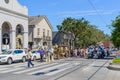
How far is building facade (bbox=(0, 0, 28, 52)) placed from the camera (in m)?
44.0

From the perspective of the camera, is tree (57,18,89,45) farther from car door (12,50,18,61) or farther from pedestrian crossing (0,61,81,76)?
pedestrian crossing (0,61,81,76)

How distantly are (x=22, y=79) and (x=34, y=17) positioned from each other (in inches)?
2104

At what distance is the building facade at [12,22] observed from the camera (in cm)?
4397

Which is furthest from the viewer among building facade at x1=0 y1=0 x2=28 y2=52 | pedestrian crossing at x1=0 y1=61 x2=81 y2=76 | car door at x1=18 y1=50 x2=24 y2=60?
building facade at x1=0 y1=0 x2=28 y2=52

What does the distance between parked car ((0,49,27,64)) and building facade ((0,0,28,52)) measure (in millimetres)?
7430

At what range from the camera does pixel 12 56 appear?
34.1 m

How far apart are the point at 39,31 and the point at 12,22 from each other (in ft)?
68.4

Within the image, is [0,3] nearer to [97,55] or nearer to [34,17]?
[97,55]

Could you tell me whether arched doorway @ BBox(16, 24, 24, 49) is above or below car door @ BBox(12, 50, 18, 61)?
above

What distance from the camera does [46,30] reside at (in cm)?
7081

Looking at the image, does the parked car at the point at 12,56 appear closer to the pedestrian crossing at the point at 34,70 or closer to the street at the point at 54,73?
the pedestrian crossing at the point at 34,70

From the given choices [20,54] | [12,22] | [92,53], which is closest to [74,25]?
[92,53]

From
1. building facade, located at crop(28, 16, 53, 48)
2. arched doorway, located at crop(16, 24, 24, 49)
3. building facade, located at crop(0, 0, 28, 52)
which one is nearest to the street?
building facade, located at crop(0, 0, 28, 52)

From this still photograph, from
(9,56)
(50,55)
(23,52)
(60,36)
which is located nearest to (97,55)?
(50,55)
